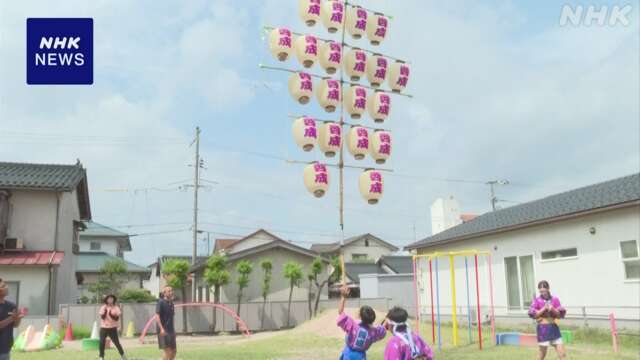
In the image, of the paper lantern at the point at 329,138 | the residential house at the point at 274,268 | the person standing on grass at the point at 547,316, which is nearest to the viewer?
the person standing on grass at the point at 547,316

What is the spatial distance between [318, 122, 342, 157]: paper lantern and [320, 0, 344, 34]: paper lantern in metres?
2.97

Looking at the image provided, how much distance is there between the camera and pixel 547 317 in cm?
1114

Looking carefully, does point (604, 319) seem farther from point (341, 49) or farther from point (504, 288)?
point (341, 49)

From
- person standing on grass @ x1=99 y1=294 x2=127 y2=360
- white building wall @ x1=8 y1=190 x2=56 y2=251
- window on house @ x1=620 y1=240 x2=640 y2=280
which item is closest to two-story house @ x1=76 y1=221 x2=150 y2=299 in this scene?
white building wall @ x1=8 y1=190 x2=56 y2=251

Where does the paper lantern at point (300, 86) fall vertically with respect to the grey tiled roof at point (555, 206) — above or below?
above

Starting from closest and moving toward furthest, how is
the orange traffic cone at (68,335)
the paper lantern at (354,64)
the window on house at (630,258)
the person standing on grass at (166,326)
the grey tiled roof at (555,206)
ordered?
the person standing on grass at (166,326), the window on house at (630,258), the grey tiled roof at (555,206), the paper lantern at (354,64), the orange traffic cone at (68,335)

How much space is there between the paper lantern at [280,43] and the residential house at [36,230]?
11755mm

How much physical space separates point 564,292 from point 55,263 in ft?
58.6

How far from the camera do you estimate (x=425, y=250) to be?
27.2 m

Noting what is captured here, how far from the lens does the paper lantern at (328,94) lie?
58.6 feet

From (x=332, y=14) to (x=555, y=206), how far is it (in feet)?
31.5

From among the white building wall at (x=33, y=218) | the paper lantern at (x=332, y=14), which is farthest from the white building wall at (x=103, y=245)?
the paper lantern at (x=332, y=14)

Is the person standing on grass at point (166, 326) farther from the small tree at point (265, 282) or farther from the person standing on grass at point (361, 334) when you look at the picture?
the small tree at point (265, 282)

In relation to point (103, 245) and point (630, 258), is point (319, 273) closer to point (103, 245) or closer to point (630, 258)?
point (630, 258)
